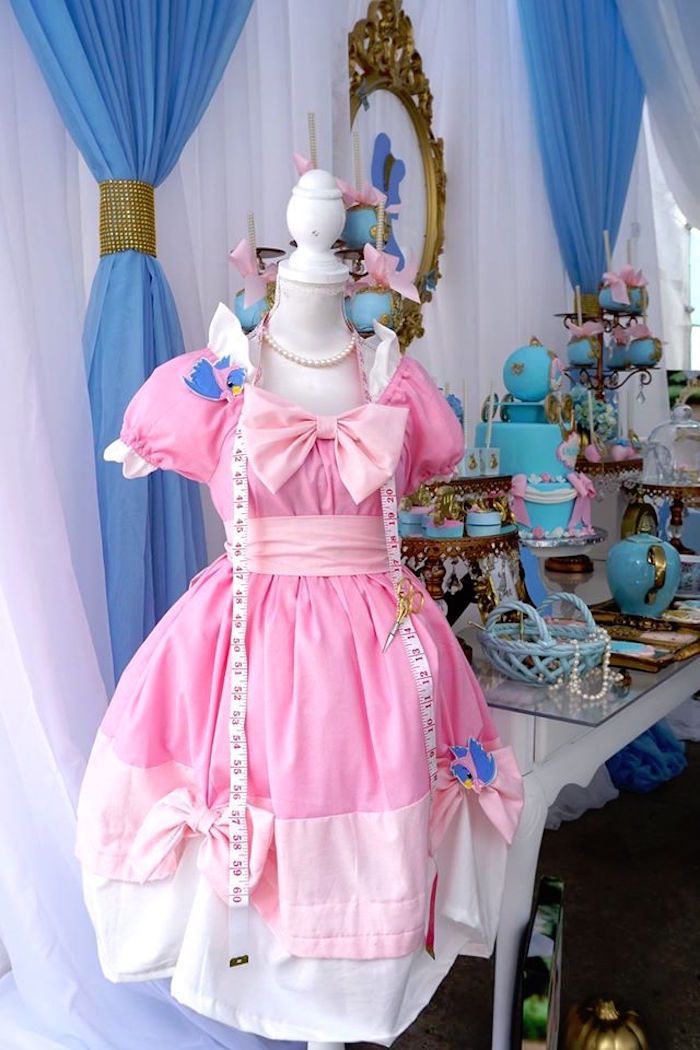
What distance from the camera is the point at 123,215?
4.45 feet

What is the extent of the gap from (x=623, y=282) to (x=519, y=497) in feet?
2.55

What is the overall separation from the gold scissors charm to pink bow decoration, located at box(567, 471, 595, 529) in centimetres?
94

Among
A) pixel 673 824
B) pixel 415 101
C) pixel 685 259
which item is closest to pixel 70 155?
pixel 415 101

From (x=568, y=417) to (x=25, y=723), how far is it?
47.5 inches

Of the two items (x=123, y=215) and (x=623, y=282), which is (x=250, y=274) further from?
(x=623, y=282)

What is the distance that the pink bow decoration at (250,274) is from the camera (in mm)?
1242

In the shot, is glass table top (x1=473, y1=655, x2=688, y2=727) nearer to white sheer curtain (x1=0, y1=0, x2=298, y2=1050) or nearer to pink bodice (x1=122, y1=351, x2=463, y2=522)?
pink bodice (x1=122, y1=351, x2=463, y2=522)

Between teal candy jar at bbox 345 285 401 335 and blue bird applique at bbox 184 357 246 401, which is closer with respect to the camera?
blue bird applique at bbox 184 357 246 401

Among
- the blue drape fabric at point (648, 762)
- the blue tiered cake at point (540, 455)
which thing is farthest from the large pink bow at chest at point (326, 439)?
the blue drape fabric at point (648, 762)

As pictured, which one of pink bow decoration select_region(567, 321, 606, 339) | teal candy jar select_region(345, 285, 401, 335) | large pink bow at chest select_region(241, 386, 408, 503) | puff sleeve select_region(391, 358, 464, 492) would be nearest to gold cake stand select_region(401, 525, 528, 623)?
teal candy jar select_region(345, 285, 401, 335)

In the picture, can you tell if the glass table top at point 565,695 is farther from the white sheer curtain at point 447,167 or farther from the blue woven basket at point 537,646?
the white sheer curtain at point 447,167

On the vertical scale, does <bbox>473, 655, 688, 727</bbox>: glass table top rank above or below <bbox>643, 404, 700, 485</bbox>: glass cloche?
below

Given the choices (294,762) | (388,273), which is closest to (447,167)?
(388,273)

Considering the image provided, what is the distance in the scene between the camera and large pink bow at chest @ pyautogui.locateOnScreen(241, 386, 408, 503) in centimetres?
92
